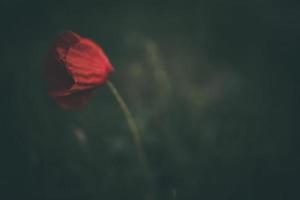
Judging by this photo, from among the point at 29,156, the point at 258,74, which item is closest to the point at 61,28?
the point at 29,156

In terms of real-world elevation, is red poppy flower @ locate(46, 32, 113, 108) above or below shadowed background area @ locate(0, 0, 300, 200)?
above

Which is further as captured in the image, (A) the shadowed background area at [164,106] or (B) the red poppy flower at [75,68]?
(A) the shadowed background area at [164,106]

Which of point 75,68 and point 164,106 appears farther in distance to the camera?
point 164,106

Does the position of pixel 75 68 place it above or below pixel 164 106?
above

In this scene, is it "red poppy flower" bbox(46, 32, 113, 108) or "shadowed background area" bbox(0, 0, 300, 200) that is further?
"shadowed background area" bbox(0, 0, 300, 200)
